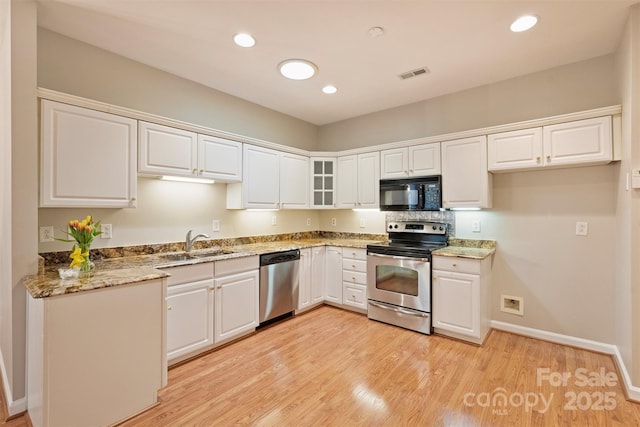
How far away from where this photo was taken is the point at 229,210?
11.7 feet

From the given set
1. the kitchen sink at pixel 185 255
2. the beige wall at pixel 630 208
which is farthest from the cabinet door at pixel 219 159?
the beige wall at pixel 630 208

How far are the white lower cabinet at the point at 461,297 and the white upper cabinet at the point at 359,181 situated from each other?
48.4 inches

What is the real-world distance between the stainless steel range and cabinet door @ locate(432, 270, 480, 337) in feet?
0.30

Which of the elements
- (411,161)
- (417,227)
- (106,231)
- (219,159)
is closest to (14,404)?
(106,231)

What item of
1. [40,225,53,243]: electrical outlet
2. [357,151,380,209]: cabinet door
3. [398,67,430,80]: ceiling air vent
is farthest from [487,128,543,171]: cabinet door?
[40,225,53,243]: electrical outlet

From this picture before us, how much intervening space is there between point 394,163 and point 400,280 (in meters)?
1.44

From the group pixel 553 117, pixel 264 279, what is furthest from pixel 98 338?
pixel 553 117

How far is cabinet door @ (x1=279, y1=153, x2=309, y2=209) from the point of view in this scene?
3865 millimetres

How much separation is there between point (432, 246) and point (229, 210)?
245cm

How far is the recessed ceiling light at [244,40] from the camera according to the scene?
2.37 meters

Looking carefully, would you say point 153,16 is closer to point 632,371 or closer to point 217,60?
point 217,60

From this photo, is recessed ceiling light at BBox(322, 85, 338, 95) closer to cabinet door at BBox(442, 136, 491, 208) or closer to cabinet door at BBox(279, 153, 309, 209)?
cabinet door at BBox(279, 153, 309, 209)

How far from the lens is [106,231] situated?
8.44 feet

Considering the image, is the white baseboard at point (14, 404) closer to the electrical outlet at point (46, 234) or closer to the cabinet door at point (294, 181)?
the electrical outlet at point (46, 234)
